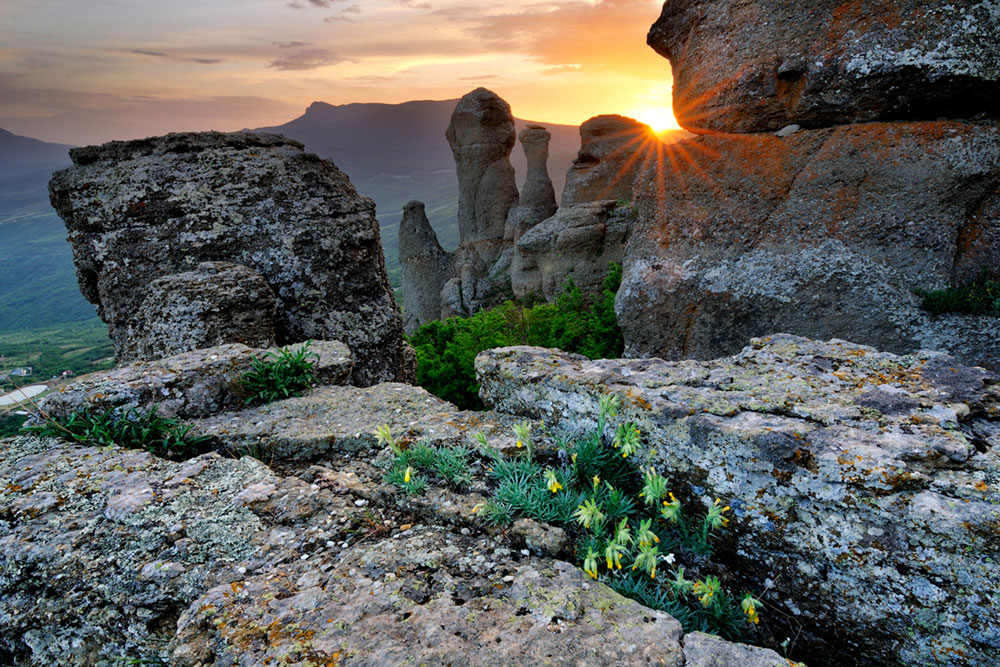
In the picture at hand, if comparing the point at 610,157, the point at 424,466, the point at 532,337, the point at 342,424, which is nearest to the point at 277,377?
the point at 342,424

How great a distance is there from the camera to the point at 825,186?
952 cm

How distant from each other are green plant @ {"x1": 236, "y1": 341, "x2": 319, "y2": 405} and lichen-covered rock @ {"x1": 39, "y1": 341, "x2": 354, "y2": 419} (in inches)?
3.0

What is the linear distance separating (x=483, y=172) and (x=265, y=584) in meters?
32.9

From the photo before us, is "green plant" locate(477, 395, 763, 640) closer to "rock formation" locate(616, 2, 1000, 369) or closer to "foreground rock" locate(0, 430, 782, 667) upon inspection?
"foreground rock" locate(0, 430, 782, 667)

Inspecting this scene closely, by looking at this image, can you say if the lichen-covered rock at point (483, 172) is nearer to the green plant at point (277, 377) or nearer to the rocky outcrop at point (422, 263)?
the rocky outcrop at point (422, 263)

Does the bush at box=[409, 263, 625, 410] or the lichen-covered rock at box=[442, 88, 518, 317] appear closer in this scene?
the bush at box=[409, 263, 625, 410]

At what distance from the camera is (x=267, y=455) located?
4184 millimetres

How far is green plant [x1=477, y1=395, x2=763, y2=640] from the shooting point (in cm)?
246

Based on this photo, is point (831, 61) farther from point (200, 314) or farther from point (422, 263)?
point (422, 263)

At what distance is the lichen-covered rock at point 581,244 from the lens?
59.0ft

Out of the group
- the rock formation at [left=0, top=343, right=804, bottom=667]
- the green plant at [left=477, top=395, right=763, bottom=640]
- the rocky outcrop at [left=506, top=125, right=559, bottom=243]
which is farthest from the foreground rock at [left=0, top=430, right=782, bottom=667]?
the rocky outcrop at [left=506, top=125, right=559, bottom=243]

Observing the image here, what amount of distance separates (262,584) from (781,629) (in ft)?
8.27

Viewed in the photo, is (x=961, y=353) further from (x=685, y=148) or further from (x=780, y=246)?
(x=685, y=148)

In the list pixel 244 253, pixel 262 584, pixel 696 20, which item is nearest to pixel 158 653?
pixel 262 584
